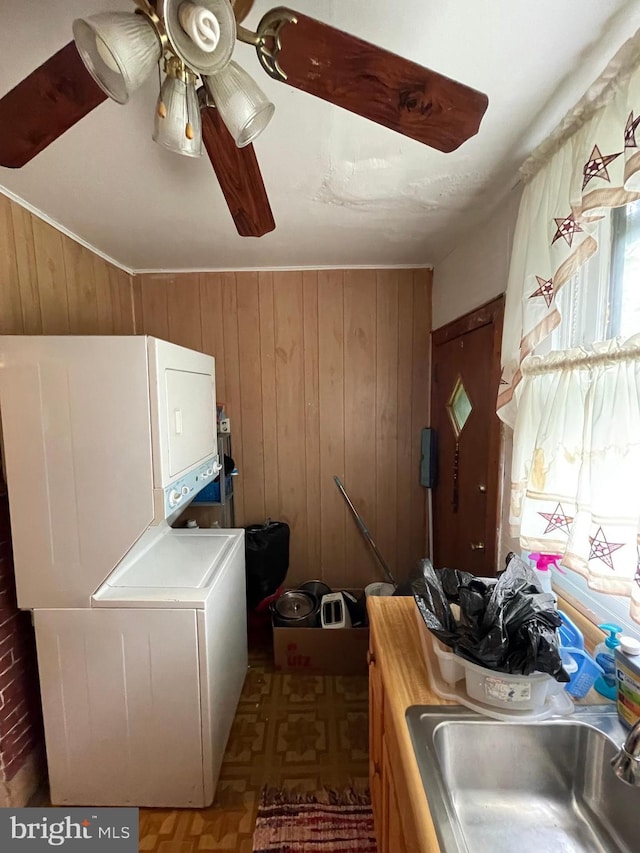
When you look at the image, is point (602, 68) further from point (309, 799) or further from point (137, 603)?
point (309, 799)

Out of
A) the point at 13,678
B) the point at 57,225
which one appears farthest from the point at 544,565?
the point at 57,225

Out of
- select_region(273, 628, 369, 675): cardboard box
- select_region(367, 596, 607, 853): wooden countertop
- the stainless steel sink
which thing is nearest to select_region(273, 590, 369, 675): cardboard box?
select_region(273, 628, 369, 675): cardboard box

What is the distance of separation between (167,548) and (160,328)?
4.93ft

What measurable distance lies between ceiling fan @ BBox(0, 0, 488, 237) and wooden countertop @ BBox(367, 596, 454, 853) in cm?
135

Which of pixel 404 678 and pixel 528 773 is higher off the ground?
pixel 404 678

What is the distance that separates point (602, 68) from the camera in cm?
98

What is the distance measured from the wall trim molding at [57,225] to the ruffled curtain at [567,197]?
6.36 ft

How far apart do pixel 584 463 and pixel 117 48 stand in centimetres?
131

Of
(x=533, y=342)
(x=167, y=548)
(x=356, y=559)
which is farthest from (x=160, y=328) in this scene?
(x=533, y=342)

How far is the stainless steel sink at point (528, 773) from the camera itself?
0.86 metres

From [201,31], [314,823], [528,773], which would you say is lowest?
[314,823]

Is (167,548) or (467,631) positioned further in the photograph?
(167,548)

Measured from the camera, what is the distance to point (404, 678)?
1.06 metres

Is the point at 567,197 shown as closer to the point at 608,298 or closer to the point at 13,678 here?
the point at 608,298
